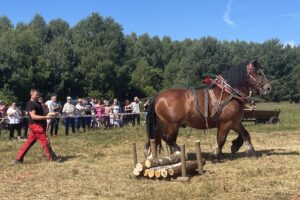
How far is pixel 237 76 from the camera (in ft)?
36.7

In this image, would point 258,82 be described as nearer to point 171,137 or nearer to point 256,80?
point 256,80

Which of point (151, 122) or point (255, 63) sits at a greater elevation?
point (255, 63)

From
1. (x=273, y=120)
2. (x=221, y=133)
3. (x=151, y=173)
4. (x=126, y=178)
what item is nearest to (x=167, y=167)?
(x=151, y=173)

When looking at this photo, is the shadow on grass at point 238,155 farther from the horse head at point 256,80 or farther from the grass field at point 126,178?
the horse head at point 256,80

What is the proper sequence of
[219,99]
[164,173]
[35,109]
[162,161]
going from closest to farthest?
[164,173]
[162,161]
[219,99]
[35,109]

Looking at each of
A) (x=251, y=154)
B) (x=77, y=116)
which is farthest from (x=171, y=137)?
(x=77, y=116)

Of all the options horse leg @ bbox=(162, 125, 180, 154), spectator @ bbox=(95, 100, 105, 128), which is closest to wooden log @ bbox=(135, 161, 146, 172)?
horse leg @ bbox=(162, 125, 180, 154)

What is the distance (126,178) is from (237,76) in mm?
3878

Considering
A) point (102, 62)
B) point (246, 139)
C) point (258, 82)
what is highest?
point (102, 62)

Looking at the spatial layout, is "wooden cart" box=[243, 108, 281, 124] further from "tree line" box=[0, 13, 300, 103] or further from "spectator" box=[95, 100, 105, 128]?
"tree line" box=[0, 13, 300, 103]

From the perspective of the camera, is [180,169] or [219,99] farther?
[219,99]

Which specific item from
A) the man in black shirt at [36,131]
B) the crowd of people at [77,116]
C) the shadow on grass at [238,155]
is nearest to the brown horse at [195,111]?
the shadow on grass at [238,155]

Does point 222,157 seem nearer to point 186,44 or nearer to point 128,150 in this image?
point 128,150

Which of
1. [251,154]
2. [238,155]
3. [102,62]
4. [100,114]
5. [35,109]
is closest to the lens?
[251,154]
